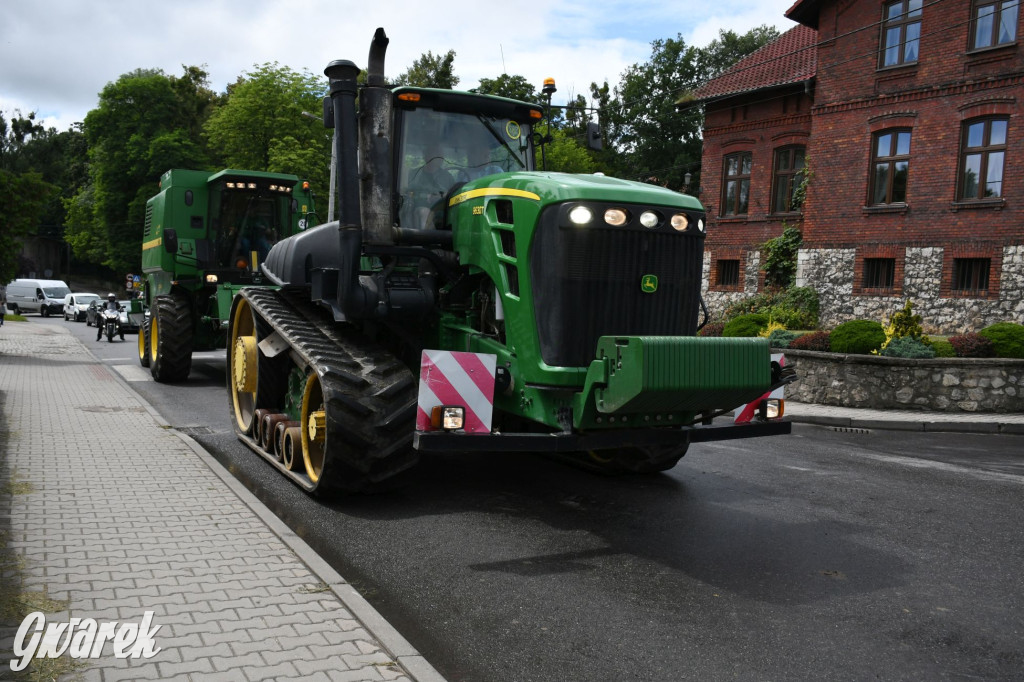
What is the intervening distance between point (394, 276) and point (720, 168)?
22.0 meters

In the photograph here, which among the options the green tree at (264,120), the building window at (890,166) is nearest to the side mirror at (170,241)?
the building window at (890,166)

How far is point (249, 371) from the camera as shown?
29.2 ft

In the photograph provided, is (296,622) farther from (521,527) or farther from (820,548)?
(820,548)

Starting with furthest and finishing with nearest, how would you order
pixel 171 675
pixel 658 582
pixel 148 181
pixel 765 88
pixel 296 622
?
pixel 148 181
pixel 765 88
pixel 658 582
pixel 296 622
pixel 171 675

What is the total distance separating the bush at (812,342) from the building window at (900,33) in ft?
30.9

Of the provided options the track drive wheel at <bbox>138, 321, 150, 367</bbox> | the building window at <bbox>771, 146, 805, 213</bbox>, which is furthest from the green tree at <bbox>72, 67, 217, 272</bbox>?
the building window at <bbox>771, 146, 805, 213</bbox>

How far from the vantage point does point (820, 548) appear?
5.72 m

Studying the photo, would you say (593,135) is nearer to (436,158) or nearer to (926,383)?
(436,158)

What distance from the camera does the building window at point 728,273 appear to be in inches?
1025

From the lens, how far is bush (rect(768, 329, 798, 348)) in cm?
1545

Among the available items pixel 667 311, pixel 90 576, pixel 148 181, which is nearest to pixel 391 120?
pixel 667 311

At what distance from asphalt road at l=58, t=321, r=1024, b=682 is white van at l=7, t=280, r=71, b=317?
153 ft

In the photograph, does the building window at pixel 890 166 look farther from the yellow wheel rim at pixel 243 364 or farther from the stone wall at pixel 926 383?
the yellow wheel rim at pixel 243 364

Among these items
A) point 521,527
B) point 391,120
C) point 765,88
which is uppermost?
point 765,88
